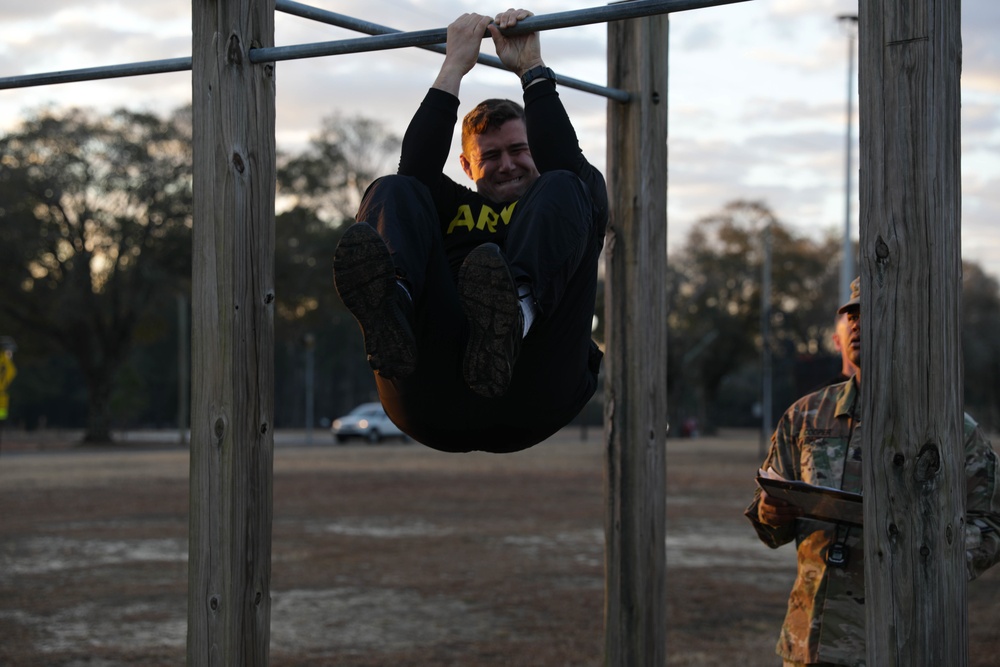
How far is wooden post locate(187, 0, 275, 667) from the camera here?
3.09 meters

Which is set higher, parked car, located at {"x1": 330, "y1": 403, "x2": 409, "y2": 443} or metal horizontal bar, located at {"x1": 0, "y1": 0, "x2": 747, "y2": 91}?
metal horizontal bar, located at {"x1": 0, "y1": 0, "x2": 747, "y2": 91}

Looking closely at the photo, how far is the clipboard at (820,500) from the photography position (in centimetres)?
327

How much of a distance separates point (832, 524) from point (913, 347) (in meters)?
1.42

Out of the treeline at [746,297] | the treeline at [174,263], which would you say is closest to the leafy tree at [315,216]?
the treeline at [174,263]

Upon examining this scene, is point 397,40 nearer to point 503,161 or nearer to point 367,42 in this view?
point 367,42

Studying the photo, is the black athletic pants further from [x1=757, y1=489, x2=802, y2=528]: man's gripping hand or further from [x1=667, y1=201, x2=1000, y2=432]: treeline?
[x1=667, y1=201, x2=1000, y2=432]: treeline

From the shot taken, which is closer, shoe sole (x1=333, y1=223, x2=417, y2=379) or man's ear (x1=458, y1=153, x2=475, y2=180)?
shoe sole (x1=333, y1=223, x2=417, y2=379)

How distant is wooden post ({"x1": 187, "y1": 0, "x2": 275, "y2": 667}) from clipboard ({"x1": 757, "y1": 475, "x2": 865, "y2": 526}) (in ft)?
4.72

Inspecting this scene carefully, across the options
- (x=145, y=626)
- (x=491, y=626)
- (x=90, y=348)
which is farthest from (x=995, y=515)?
(x=90, y=348)

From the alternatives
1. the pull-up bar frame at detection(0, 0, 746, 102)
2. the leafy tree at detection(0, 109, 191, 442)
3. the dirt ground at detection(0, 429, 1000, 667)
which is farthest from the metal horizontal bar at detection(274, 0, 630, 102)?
the leafy tree at detection(0, 109, 191, 442)

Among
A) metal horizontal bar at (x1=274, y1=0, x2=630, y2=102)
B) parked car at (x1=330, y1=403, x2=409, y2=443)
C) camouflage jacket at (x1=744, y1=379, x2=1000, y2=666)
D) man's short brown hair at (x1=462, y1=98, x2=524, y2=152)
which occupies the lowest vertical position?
parked car at (x1=330, y1=403, x2=409, y2=443)

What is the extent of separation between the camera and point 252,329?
318 centimetres

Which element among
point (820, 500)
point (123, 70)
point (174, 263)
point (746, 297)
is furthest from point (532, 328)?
point (746, 297)

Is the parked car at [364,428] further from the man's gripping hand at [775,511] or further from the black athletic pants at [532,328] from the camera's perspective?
the black athletic pants at [532,328]
